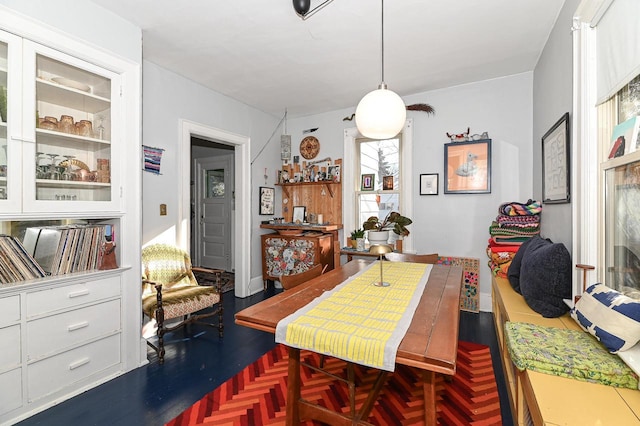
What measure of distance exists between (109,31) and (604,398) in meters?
3.40

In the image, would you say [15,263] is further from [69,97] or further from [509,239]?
[509,239]

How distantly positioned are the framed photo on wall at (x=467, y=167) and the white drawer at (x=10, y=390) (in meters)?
3.97

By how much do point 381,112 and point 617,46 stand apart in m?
1.17

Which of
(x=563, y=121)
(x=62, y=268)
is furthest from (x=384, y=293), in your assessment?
(x=62, y=268)

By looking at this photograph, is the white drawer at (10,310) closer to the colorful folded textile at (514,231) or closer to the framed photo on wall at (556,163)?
the framed photo on wall at (556,163)

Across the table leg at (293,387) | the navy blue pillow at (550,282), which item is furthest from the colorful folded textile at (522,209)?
the table leg at (293,387)

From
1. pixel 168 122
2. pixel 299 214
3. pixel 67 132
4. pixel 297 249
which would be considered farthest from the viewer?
pixel 299 214

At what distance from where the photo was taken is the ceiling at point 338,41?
215cm

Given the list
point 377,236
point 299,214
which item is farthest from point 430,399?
point 299,214

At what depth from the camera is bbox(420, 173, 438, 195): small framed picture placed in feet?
12.1

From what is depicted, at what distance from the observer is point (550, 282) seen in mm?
1803

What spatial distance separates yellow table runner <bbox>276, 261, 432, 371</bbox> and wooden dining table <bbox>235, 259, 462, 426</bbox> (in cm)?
5

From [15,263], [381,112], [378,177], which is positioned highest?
[381,112]

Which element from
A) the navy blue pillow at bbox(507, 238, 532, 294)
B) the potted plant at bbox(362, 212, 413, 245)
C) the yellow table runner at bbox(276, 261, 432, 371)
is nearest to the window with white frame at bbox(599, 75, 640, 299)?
the navy blue pillow at bbox(507, 238, 532, 294)
